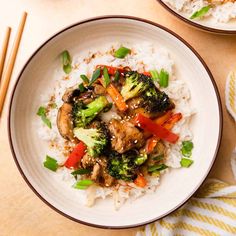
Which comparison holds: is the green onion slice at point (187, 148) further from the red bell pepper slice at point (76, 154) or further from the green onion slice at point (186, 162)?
the red bell pepper slice at point (76, 154)

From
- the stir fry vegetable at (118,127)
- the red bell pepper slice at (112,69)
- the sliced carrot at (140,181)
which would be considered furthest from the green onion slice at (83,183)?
the red bell pepper slice at (112,69)

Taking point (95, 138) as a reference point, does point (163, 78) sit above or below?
above

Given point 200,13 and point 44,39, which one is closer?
point 200,13

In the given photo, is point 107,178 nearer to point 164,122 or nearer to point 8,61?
point 164,122

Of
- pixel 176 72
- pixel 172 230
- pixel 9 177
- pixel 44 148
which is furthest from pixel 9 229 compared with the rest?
pixel 176 72

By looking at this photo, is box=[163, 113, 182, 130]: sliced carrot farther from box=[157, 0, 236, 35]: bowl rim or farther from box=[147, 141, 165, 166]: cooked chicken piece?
box=[157, 0, 236, 35]: bowl rim

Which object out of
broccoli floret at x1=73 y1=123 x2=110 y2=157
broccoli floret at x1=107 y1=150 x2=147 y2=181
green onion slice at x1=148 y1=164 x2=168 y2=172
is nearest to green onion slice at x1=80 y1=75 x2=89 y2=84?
broccoli floret at x1=73 y1=123 x2=110 y2=157

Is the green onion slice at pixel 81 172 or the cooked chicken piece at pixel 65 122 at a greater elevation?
the cooked chicken piece at pixel 65 122

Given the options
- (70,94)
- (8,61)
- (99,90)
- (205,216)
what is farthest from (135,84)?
(205,216)
